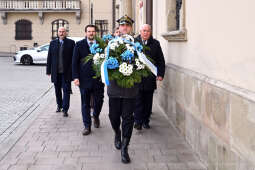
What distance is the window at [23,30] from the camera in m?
34.7

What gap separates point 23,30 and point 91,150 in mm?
31804

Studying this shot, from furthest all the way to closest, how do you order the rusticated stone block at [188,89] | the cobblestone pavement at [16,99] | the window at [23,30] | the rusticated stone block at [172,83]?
the window at [23,30] < the cobblestone pavement at [16,99] < the rusticated stone block at [172,83] < the rusticated stone block at [188,89]

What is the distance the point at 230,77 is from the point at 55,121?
14.4ft

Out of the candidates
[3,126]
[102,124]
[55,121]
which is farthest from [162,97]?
[3,126]

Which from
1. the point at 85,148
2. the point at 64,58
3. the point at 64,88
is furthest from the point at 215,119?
the point at 64,58

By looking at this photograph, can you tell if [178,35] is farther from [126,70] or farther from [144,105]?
[126,70]

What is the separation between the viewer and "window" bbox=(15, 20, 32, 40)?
3469 centimetres

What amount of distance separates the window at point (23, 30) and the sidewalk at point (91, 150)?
95.9 ft

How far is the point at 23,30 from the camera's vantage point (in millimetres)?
34906

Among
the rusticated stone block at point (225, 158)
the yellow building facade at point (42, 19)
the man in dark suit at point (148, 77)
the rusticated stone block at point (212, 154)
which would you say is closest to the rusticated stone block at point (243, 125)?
the rusticated stone block at point (225, 158)

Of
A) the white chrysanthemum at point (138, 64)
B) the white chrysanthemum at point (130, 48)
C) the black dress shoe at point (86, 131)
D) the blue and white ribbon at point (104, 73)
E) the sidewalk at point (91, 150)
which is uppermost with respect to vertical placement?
the white chrysanthemum at point (130, 48)

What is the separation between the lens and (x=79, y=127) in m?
6.70

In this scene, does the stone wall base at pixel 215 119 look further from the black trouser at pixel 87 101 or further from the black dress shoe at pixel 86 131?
the black dress shoe at pixel 86 131

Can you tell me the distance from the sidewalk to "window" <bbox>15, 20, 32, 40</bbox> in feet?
95.9
